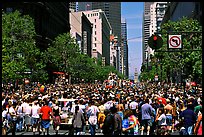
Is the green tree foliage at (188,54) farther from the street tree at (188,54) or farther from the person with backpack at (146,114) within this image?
the person with backpack at (146,114)

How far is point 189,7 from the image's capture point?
85.4 metres

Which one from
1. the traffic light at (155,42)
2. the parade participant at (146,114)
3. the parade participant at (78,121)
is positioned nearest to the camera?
the parade participant at (78,121)

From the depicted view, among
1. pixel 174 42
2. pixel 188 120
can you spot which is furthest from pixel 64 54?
pixel 188 120

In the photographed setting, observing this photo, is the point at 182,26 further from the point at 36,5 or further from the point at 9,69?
the point at 36,5

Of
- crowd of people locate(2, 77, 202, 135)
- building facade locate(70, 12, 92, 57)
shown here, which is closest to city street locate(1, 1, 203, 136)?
crowd of people locate(2, 77, 202, 135)

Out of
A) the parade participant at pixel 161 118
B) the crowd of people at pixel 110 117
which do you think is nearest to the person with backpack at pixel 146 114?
the crowd of people at pixel 110 117

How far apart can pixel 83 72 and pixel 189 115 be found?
243ft

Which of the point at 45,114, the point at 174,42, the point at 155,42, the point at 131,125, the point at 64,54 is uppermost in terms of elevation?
the point at 64,54

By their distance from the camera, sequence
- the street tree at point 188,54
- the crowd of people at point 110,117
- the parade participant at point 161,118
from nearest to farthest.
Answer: the crowd of people at point 110,117, the parade participant at point 161,118, the street tree at point 188,54

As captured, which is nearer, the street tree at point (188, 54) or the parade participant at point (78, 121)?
the parade participant at point (78, 121)

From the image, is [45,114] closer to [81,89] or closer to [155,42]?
[155,42]

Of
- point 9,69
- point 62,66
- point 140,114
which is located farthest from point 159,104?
point 62,66

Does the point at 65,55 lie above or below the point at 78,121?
above

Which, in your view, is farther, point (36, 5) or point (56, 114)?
point (36, 5)
